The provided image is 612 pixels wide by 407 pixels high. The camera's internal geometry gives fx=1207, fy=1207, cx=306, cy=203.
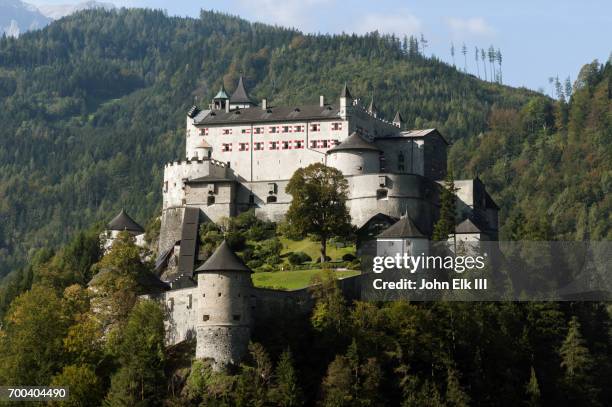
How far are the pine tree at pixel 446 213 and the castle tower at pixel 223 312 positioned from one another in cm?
2103

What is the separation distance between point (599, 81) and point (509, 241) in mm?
103657

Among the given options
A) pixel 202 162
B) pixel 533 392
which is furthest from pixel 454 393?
pixel 202 162

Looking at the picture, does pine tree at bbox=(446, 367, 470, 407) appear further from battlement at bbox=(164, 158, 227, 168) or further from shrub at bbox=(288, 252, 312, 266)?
battlement at bbox=(164, 158, 227, 168)

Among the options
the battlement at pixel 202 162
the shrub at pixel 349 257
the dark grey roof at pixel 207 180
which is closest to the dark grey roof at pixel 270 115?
the battlement at pixel 202 162

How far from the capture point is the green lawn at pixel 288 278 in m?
78.7

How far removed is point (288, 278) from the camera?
267 ft

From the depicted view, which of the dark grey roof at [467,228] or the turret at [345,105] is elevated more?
the turret at [345,105]

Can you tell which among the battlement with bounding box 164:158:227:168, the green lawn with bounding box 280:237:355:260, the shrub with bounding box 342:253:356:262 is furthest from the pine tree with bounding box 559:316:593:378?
the battlement with bounding box 164:158:227:168

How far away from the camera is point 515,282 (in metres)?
81.9

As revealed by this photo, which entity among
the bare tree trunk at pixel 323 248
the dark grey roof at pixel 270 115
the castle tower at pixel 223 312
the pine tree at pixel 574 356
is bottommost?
the pine tree at pixel 574 356

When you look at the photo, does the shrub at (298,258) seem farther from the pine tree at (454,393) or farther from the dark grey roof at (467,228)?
the pine tree at (454,393)

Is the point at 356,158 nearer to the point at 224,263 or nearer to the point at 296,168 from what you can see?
the point at 296,168

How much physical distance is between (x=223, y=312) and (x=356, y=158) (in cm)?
2883

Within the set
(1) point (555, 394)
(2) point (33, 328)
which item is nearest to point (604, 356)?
(1) point (555, 394)
